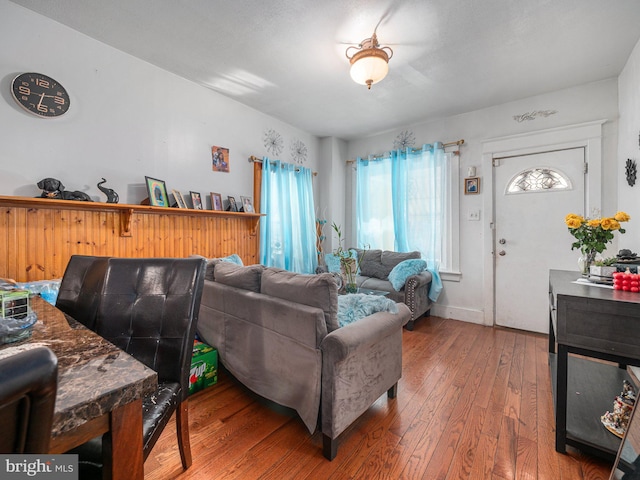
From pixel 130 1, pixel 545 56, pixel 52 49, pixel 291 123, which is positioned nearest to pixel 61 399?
pixel 130 1

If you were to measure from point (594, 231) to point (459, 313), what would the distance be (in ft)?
7.06

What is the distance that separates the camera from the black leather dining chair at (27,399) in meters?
0.29

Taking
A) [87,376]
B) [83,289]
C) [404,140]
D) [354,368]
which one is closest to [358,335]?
[354,368]

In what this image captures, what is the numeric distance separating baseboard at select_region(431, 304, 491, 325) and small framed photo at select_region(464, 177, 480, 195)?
151cm

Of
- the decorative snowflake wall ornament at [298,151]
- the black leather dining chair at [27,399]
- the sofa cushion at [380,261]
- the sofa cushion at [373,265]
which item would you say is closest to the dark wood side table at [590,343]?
the black leather dining chair at [27,399]

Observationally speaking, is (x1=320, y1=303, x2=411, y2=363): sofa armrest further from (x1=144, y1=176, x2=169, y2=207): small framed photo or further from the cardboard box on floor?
(x1=144, y1=176, x2=169, y2=207): small framed photo

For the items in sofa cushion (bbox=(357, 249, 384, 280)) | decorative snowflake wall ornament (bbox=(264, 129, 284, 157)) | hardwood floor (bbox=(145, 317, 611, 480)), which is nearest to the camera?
hardwood floor (bbox=(145, 317, 611, 480))

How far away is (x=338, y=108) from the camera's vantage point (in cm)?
368

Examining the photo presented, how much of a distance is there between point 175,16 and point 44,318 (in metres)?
2.19

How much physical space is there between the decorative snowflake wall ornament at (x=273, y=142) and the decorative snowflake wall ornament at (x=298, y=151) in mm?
241

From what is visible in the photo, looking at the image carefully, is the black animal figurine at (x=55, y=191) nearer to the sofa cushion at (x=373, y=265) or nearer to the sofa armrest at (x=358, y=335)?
the sofa armrest at (x=358, y=335)

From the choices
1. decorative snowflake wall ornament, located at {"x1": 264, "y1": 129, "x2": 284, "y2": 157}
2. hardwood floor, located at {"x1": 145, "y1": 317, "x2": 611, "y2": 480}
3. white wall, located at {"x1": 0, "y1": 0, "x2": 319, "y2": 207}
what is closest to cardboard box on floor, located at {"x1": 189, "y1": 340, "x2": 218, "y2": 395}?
hardwood floor, located at {"x1": 145, "y1": 317, "x2": 611, "y2": 480}

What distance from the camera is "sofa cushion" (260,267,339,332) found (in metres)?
1.59

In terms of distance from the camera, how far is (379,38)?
233cm
